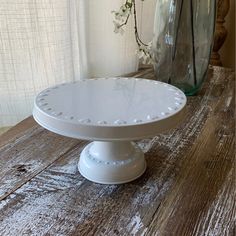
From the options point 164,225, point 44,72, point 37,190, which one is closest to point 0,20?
point 44,72

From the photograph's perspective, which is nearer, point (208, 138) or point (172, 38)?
point (208, 138)

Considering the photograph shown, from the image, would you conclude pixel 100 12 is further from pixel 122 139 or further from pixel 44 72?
pixel 122 139

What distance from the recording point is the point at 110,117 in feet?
1.59

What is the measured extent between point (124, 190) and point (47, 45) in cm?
62

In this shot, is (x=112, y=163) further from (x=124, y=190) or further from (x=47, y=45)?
(x=47, y=45)

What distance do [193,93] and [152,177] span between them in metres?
0.44

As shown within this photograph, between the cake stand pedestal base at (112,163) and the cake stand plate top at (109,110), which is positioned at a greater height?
the cake stand plate top at (109,110)

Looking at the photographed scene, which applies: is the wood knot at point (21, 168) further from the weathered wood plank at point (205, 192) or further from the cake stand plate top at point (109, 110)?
the weathered wood plank at point (205, 192)

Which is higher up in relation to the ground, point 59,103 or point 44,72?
point 59,103

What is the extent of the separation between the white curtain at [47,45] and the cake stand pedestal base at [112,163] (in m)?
0.49

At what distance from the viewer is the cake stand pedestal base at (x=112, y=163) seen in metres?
0.54

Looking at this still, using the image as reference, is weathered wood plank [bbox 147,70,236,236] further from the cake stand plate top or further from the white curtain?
the white curtain

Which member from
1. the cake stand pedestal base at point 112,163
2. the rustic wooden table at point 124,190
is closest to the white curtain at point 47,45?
the rustic wooden table at point 124,190

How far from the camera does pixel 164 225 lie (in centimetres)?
46
